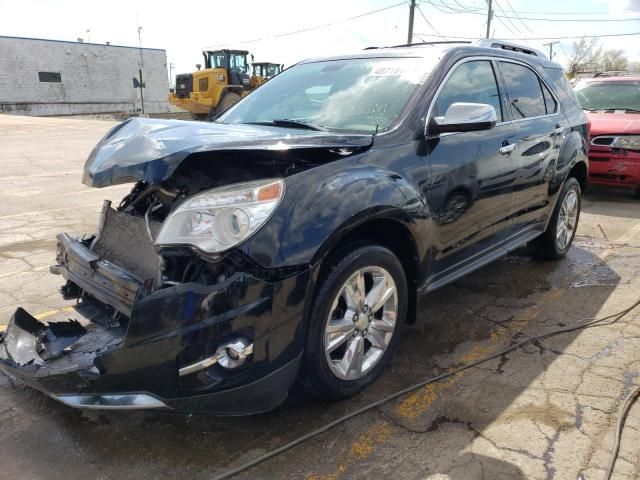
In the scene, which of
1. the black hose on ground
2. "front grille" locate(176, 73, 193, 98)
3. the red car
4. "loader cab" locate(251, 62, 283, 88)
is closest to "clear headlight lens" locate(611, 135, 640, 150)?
the red car

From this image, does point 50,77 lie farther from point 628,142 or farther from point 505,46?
point 505,46

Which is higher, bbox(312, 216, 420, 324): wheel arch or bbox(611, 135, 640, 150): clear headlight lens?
bbox(611, 135, 640, 150): clear headlight lens

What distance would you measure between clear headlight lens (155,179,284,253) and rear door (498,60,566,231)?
2.33m

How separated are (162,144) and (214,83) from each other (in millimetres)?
22868

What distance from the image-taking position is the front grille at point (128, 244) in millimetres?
2547

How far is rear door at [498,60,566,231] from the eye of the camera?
398 cm

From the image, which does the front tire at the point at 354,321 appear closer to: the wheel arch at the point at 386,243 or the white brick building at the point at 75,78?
the wheel arch at the point at 386,243

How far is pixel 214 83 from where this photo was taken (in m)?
23.9

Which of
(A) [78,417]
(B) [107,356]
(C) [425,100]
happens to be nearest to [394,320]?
(C) [425,100]

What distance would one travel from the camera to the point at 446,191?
315 centimetres

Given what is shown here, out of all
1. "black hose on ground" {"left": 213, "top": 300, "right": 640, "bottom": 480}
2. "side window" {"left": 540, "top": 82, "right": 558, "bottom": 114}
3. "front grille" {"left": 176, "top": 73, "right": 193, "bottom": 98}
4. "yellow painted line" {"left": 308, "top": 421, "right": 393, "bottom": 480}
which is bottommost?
"yellow painted line" {"left": 308, "top": 421, "right": 393, "bottom": 480}

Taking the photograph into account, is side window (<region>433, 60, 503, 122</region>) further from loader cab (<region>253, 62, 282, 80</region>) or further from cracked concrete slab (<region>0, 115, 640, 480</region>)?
loader cab (<region>253, 62, 282, 80</region>)

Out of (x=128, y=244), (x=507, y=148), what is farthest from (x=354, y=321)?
(x=507, y=148)

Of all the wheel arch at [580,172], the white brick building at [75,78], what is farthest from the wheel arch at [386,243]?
the white brick building at [75,78]
